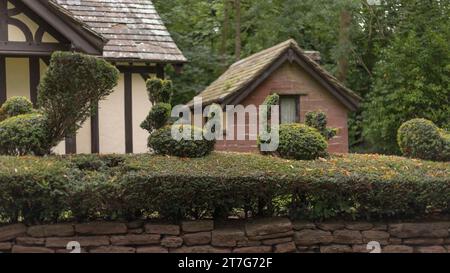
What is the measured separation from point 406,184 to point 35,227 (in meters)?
4.78

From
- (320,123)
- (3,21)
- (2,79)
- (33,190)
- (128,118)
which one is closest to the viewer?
(33,190)

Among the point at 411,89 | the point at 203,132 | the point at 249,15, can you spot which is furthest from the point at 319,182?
the point at 249,15

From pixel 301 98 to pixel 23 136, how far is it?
9.83 meters

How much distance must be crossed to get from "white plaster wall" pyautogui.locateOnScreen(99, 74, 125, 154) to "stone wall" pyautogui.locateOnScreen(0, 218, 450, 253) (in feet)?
19.1

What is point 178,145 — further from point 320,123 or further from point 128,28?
point 128,28

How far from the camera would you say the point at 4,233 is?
6.95 meters

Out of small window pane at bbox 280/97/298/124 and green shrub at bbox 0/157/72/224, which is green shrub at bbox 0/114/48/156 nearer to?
green shrub at bbox 0/157/72/224

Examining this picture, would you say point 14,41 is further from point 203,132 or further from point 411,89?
point 411,89

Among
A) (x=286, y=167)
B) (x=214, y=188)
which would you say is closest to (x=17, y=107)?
(x=214, y=188)

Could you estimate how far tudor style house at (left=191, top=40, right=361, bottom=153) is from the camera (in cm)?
1556

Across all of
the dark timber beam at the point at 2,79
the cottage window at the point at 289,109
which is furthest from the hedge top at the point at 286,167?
the cottage window at the point at 289,109

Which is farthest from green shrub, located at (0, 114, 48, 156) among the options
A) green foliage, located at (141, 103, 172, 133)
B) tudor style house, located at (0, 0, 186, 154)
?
tudor style house, located at (0, 0, 186, 154)

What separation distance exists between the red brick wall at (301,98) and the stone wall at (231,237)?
8.00 m

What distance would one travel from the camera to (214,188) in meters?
7.13
